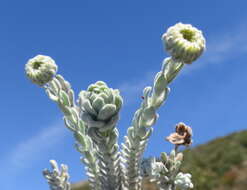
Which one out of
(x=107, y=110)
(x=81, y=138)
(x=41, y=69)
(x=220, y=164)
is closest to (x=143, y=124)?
(x=107, y=110)

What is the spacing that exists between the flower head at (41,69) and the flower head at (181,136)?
474mm

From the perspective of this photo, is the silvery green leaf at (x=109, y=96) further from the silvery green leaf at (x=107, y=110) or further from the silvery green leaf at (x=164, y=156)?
the silvery green leaf at (x=164, y=156)

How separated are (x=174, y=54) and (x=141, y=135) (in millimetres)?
276

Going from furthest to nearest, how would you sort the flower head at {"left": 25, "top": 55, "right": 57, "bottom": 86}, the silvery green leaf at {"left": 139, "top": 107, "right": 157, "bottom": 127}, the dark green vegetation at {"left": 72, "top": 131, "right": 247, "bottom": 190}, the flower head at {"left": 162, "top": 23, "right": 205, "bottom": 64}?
the dark green vegetation at {"left": 72, "top": 131, "right": 247, "bottom": 190}, the flower head at {"left": 25, "top": 55, "right": 57, "bottom": 86}, the silvery green leaf at {"left": 139, "top": 107, "right": 157, "bottom": 127}, the flower head at {"left": 162, "top": 23, "right": 205, "bottom": 64}

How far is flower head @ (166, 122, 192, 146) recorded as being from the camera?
1815mm

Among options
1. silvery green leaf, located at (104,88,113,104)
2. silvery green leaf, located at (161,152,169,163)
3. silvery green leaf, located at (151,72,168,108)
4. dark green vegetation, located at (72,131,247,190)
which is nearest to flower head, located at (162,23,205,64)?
silvery green leaf, located at (151,72,168,108)

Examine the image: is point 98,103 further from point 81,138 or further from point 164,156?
point 164,156

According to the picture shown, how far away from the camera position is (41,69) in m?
1.65

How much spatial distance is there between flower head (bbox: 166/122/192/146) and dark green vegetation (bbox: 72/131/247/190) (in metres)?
22.1

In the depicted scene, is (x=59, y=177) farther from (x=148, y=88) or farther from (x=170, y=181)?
(x=148, y=88)

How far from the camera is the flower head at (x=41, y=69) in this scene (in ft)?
5.41

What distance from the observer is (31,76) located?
1649 millimetres

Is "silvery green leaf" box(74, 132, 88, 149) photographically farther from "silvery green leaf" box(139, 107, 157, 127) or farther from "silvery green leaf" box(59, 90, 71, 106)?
"silvery green leaf" box(139, 107, 157, 127)

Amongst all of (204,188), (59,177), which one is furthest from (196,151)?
(59,177)
